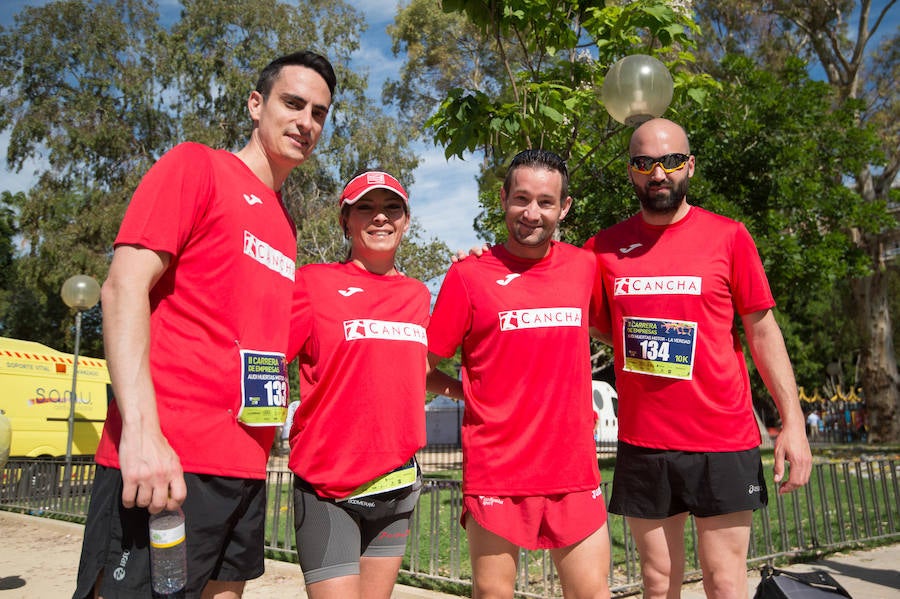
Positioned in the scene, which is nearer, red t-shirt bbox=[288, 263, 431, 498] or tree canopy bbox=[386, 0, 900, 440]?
red t-shirt bbox=[288, 263, 431, 498]

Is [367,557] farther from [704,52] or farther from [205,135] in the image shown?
[704,52]

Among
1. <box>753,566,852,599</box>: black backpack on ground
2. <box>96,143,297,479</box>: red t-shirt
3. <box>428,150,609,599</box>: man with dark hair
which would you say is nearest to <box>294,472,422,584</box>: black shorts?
<box>428,150,609,599</box>: man with dark hair

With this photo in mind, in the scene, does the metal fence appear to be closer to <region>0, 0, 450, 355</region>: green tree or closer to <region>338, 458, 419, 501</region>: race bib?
<region>338, 458, 419, 501</region>: race bib

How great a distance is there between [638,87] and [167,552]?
432 centimetres

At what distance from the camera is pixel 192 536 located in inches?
78.7

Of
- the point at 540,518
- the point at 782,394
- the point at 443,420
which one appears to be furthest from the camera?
the point at 443,420

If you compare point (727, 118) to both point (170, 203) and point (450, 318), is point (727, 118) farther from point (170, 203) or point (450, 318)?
point (170, 203)

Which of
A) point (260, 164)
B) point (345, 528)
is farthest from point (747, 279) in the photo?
point (260, 164)

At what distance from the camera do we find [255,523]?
2246mm

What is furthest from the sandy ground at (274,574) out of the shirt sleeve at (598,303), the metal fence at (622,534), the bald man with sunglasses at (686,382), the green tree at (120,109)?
the green tree at (120,109)

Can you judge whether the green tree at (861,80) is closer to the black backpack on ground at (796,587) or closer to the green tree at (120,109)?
the green tree at (120,109)

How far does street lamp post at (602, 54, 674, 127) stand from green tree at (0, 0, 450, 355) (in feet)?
61.1

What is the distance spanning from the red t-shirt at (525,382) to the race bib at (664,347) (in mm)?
304

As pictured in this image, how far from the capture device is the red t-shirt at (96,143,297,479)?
1.97 m
